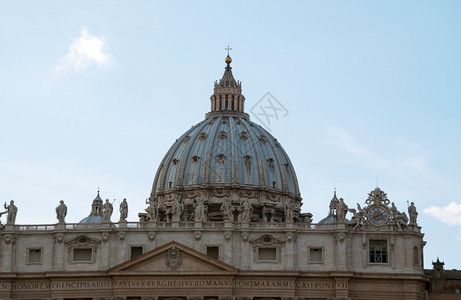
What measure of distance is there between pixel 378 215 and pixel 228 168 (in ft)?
128

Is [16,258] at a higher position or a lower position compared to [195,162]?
lower

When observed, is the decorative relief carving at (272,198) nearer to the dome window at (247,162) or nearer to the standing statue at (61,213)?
the dome window at (247,162)

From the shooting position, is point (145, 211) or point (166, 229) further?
point (145, 211)

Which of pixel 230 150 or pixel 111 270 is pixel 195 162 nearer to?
pixel 230 150

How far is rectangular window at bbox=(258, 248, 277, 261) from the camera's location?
110 m

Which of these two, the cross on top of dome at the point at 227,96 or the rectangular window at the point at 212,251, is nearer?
the rectangular window at the point at 212,251

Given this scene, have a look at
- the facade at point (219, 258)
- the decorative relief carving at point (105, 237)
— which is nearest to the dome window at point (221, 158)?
the facade at point (219, 258)

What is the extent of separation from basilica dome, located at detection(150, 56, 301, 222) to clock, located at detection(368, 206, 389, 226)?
30.3 m

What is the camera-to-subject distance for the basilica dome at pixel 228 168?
144000 mm

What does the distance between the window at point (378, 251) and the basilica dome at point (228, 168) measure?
30.7 m

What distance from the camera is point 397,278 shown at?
108 meters

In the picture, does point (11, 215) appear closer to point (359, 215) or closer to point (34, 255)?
point (34, 255)

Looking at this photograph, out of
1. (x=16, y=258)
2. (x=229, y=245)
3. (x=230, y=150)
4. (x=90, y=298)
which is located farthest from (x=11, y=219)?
(x=230, y=150)

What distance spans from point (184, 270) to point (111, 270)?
6785mm
